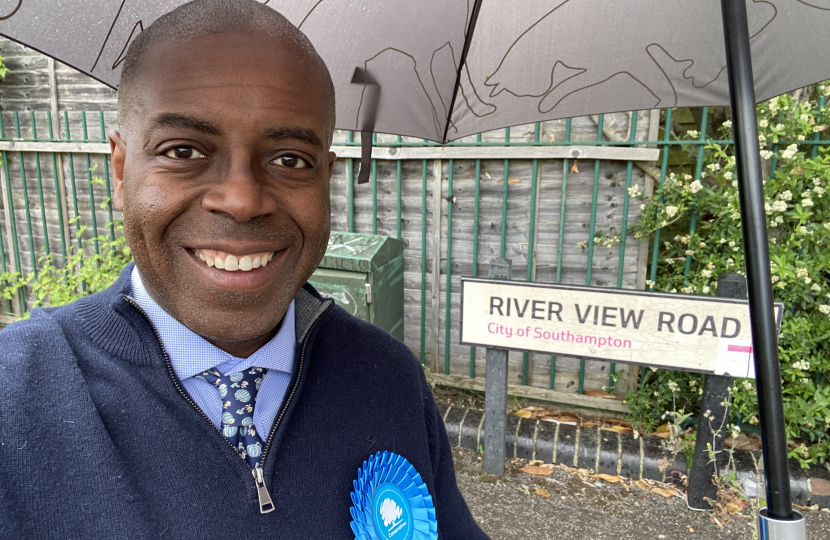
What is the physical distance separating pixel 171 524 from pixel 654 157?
11.7 feet

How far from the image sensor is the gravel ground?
3.09 metres

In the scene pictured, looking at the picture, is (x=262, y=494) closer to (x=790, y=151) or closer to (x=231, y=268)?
(x=231, y=268)

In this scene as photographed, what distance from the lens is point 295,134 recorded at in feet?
3.43

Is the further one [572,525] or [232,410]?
[572,525]

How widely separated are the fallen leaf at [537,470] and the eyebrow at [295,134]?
3.11 meters

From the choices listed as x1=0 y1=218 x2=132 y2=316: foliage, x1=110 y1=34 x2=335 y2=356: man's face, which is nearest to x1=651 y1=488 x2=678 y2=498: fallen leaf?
x1=110 y1=34 x2=335 y2=356: man's face

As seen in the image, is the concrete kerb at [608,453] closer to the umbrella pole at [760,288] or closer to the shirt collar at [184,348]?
the umbrella pole at [760,288]

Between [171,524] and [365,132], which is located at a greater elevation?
[365,132]

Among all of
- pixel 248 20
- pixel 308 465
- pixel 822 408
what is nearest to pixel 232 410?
pixel 308 465

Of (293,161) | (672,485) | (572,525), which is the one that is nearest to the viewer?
(293,161)

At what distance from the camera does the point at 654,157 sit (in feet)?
12.0

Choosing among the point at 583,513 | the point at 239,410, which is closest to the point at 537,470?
the point at 583,513

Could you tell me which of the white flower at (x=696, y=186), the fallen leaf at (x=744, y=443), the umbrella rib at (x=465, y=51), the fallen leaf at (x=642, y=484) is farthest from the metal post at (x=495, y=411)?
the umbrella rib at (x=465, y=51)

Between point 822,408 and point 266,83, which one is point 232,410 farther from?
point 822,408
